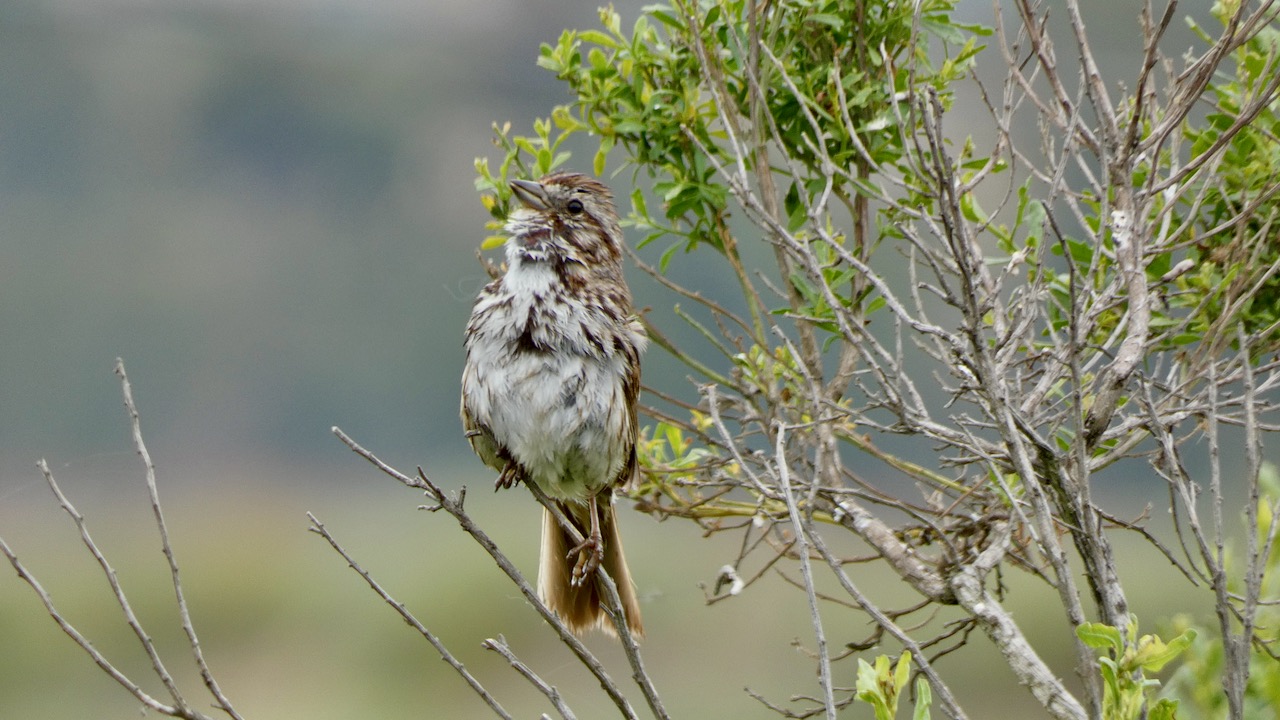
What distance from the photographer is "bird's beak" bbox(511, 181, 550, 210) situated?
2.79 meters

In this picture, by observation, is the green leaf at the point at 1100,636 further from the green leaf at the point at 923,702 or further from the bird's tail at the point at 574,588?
the bird's tail at the point at 574,588

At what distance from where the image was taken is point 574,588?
297 centimetres

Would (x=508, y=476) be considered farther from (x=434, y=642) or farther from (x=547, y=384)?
(x=434, y=642)

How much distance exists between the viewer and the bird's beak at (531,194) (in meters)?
2.79

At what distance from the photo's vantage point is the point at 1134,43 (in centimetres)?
498

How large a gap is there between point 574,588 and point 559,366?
593 mm

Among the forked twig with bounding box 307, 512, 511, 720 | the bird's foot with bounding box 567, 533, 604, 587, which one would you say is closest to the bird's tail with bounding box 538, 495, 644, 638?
the bird's foot with bounding box 567, 533, 604, 587

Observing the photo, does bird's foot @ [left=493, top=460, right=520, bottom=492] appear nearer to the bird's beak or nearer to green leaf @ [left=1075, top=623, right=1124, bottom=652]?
Answer: the bird's beak

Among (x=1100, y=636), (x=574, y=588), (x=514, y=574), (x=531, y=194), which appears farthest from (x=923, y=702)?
(x=531, y=194)

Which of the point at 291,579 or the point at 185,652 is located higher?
the point at 291,579

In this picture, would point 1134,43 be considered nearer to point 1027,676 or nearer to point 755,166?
point 755,166

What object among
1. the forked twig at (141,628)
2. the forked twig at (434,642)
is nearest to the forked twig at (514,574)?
the forked twig at (434,642)

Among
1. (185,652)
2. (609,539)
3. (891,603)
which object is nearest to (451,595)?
(185,652)

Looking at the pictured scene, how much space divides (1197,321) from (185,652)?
5.28m
